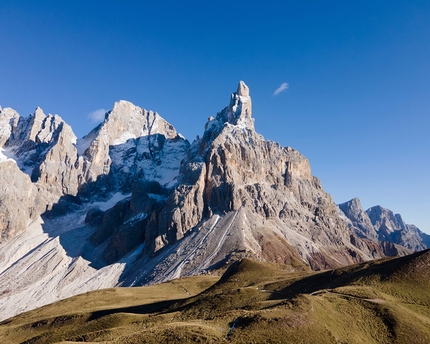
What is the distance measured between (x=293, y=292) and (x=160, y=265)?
12913cm

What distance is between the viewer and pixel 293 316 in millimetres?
44781

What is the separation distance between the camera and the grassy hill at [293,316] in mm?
41875

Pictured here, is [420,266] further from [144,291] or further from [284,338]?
[144,291]

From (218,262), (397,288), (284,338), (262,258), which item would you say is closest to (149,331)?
(284,338)

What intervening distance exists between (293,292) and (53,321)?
57.0 metres

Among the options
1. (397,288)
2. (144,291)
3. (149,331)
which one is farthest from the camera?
(144,291)

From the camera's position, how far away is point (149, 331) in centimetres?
4394

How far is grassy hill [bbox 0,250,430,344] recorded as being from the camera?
41.9m

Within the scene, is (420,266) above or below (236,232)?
below

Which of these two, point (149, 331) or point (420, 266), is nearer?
point (149, 331)

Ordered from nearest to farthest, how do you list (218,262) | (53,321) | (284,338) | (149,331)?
(284,338) < (149,331) < (53,321) < (218,262)

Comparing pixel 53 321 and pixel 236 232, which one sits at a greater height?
pixel 236 232

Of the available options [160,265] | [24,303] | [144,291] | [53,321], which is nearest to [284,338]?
[53,321]

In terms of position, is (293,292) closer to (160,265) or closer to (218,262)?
(218,262)
